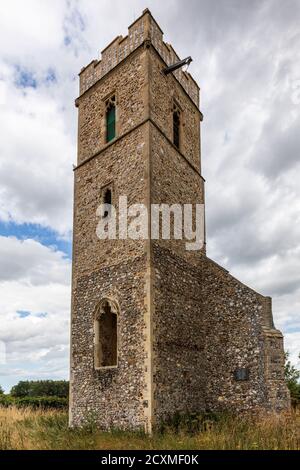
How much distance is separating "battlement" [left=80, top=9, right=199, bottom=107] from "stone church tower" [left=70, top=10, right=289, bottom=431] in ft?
0.19

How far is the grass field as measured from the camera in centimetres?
886

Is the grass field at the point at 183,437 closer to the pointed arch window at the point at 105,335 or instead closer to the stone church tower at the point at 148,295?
the stone church tower at the point at 148,295

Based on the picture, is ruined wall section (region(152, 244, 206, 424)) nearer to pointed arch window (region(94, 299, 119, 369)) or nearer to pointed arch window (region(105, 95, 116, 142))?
pointed arch window (region(94, 299, 119, 369))

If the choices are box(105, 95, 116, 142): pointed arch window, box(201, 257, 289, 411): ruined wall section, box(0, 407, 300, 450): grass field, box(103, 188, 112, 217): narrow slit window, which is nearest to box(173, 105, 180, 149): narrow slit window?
box(105, 95, 116, 142): pointed arch window

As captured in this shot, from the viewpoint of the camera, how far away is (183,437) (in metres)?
9.88

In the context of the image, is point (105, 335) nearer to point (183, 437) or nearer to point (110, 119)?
point (183, 437)

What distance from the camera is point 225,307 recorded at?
46.0 ft

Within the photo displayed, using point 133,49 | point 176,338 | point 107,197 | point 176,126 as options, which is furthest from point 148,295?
point 133,49

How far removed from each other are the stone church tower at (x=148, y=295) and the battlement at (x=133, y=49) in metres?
0.06

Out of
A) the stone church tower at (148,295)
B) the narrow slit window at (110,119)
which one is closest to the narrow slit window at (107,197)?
the stone church tower at (148,295)

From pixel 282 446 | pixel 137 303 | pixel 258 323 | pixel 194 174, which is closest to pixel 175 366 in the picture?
pixel 137 303

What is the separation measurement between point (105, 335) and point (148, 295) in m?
2.66

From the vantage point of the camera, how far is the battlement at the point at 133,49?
15.1 metres
